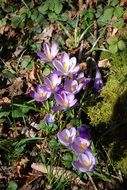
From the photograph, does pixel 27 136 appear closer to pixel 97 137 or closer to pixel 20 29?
pixel 97 137

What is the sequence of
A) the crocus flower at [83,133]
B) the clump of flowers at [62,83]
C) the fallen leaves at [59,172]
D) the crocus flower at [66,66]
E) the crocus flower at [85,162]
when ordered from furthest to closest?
the crocus flower at [66,66] → the clump of flowers at [62,83] → the fallen leaves at [59,172] → the crocus flower at [83,133] → the crocus flower at [85,162]

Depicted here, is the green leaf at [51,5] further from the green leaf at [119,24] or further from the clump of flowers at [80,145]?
the clump of flowers at [80,145]

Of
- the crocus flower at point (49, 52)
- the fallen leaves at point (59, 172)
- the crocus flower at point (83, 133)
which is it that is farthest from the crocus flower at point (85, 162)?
the crocus flower at point (49, 52)

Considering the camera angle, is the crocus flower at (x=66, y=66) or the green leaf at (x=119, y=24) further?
the green leaf at (x=119, y=24)

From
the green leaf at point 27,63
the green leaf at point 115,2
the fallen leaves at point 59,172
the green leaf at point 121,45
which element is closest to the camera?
the fallen leaves at point 59,172

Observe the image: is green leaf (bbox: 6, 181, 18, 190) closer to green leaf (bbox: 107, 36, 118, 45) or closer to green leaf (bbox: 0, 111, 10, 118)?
green leaf (bbox: 0, 111, 10, 118)

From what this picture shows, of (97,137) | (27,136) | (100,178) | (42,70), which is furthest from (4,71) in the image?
(100,178)

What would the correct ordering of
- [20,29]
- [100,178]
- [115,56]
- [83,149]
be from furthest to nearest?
[20,29], [115,56], [100,178], [83,149]

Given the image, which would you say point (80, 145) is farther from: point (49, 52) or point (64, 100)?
point (49, 52)
